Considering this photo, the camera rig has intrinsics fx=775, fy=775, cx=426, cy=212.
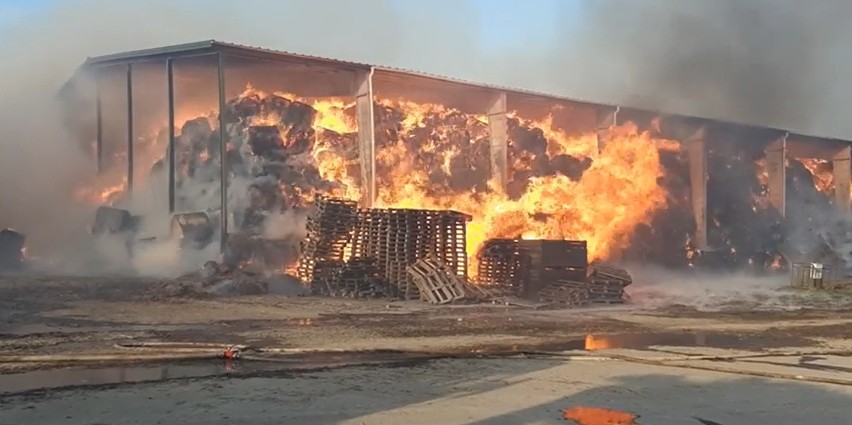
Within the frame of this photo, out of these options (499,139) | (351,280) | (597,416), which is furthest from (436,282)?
(597,416)

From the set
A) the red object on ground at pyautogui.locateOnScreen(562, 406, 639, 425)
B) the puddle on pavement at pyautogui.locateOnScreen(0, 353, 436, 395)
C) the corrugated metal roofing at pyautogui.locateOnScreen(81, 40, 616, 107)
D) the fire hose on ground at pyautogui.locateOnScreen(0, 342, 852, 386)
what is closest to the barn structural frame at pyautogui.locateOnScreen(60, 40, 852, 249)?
the corrugated metal roofing at pyautogui.locateOnScreen(81, 40, 616, 107)

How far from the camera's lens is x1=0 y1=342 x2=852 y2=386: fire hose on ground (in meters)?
7.96

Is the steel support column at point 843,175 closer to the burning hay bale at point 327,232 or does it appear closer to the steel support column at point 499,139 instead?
the steel support column at point 499,139

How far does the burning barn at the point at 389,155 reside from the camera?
21562 mm

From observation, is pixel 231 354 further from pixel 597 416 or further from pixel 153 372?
pixel 597 416

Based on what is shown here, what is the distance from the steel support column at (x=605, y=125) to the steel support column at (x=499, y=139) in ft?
12.4

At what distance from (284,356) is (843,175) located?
36192 mm

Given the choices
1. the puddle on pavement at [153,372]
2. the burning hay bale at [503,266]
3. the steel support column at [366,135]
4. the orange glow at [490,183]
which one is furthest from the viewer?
the orange glow at [490,183]

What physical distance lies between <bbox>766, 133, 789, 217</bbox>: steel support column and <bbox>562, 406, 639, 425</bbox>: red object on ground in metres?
28.8

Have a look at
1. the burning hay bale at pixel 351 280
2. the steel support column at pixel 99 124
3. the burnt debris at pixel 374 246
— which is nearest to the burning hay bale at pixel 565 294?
the burnt debris at pixel 374 246

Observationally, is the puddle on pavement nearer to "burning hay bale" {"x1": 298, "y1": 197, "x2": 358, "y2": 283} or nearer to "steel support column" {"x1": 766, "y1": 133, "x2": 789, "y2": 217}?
"burning hay bale" {"x1": 298, "y1": 197, "x2": 358, "y2": 283}

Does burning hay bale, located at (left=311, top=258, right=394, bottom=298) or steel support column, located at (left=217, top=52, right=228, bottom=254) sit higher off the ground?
steel support column, located at (left=217, top=52, right=228, bottom=254)

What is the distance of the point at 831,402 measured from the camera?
6.67 meters

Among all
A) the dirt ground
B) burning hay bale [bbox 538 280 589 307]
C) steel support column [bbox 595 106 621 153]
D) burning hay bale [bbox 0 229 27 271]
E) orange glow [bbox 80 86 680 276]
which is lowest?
burning hay bale [bbox 538 280 589 307]
